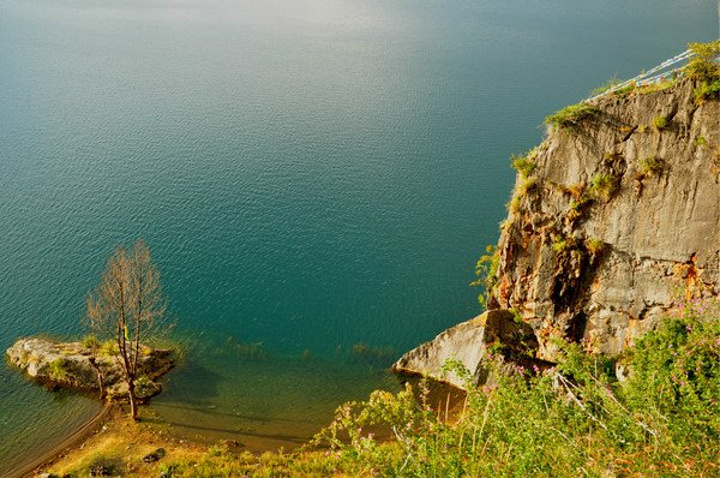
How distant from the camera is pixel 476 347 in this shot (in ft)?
84.8

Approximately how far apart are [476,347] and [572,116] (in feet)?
39.1

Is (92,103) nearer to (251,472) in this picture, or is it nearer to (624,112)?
(251,472)

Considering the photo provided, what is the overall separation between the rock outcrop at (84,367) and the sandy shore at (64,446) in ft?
4.16

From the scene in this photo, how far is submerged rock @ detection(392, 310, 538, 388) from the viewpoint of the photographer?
24500 millimetres

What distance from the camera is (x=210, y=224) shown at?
40969mm

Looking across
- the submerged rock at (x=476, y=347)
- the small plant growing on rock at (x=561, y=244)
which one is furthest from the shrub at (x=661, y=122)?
the submerged rock at (x=476, y=347)

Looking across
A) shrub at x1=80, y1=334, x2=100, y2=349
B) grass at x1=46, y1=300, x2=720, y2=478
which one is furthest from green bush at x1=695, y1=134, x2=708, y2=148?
shrub at x1=80, y1=334, x2=100, y2=349

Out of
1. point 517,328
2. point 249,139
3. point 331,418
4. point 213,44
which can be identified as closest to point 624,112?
point 517,328

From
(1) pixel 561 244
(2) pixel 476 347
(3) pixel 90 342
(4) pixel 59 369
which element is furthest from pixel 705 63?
(4) pixel 59 369

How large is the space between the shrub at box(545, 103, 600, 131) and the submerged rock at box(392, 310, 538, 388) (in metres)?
9.30

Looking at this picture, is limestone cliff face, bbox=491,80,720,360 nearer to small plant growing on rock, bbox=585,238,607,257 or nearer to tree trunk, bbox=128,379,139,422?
small plant growing on rock, bbox=585,238,607,257

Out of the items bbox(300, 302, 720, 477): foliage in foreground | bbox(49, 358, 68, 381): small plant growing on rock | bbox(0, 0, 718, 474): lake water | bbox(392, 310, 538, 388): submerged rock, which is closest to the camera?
bbox(300, 302, 720, 477): foliage in foreground

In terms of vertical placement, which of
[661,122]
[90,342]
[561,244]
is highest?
[661,122]

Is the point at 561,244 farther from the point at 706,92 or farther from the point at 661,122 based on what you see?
the point at 706,92
